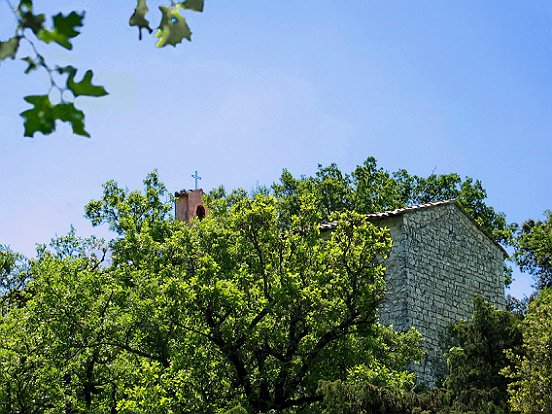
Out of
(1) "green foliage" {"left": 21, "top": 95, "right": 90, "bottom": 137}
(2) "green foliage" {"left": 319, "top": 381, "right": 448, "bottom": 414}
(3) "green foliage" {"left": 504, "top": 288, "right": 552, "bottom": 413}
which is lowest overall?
(1) "green foliage" {"left": 21, "top": 95, "right": 90, "bottom": 137}

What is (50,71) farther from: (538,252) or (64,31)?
(538,252)

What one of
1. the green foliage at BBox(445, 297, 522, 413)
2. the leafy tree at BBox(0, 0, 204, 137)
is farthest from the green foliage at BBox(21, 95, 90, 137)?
the green foliage at BBox(445, 297, 522, 413)

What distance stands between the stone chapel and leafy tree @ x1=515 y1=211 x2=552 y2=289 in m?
3.65

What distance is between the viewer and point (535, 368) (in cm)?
1512

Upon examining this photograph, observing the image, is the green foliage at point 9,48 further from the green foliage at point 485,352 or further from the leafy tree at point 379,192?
the leafy tree at point 379,192

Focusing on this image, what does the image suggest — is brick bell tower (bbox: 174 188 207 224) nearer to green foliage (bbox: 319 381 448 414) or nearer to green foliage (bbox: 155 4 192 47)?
green foliage (bbox: 319 381 448 414)

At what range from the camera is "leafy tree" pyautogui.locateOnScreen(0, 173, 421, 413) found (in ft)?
51.6

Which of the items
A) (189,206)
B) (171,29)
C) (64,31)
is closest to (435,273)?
A: (189,206)

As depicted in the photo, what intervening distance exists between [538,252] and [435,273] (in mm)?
6953

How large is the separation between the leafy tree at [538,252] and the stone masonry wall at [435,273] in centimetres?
391

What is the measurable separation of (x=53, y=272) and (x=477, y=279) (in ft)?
→ 38.3

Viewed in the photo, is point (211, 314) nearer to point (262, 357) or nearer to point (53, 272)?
point (262, 357)

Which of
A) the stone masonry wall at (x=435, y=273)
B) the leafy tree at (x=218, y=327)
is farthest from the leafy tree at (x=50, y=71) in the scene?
the stone masonry wall at (x=435, y=273)

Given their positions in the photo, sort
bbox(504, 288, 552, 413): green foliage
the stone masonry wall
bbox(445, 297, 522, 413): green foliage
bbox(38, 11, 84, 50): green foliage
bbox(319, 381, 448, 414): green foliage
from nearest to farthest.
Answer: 1. bbox(38, 11, 84, 50): green foliage
2. bbox(319, 381, 448, 414): green foliage
3. bbox(504, 288, 552, 413): green foliage
4. bbox(445, 297, 522, 413): green foliage
5. the stone masonry wall
